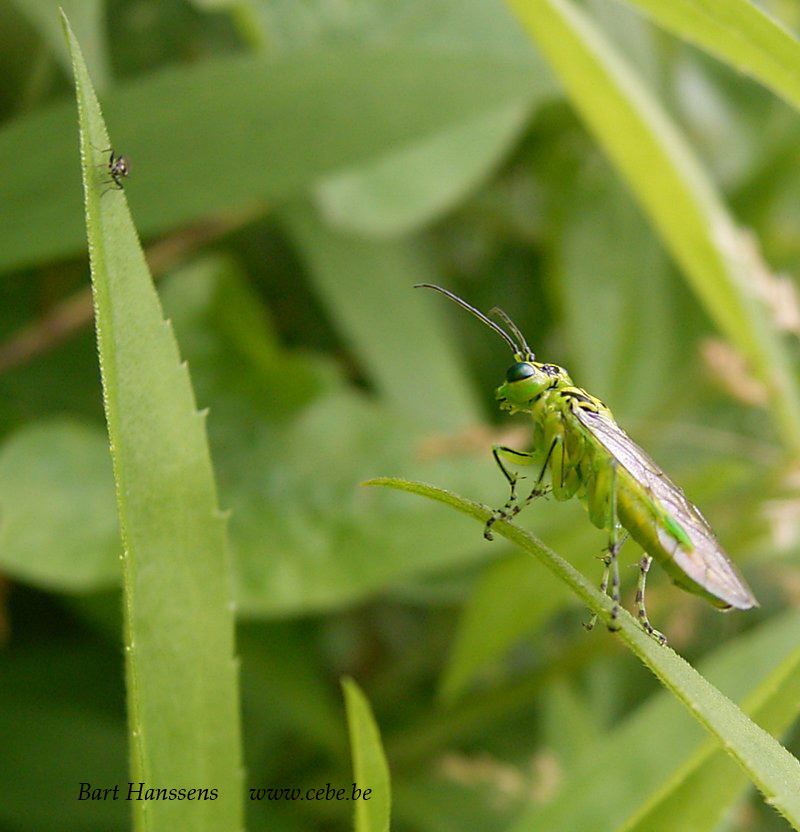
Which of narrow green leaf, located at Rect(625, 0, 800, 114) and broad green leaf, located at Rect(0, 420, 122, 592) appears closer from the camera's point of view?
narrow green leaf, located at Rect(625, 0, 800, 114)

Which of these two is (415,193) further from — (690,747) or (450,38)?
(690,747)

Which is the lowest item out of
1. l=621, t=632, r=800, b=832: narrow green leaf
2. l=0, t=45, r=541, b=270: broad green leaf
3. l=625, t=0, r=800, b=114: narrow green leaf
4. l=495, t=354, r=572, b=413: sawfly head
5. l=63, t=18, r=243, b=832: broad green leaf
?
l=621, t=632, r=800, b=832: narrow green leaf

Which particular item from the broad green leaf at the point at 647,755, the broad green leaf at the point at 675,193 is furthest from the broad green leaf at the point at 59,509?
the broad green leaf at the point at 675,193

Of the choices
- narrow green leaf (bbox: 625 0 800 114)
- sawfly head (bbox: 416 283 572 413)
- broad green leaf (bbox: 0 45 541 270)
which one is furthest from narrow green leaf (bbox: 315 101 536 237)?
narrow green leaf (bbox: 625 0 800 114)

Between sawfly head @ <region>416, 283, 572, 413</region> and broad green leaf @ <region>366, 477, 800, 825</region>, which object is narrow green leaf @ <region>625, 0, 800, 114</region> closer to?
sawfly head @ <region>416, 283, 572, 413</region>

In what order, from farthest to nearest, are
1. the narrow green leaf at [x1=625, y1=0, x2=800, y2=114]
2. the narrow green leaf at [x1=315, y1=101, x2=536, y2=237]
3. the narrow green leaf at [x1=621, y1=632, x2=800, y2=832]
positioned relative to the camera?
1. the narrow green leaf at [x1=315, y1=101, x2=536, y2=237]
2. the narrow green leaf at [x1=625, y1=0, x2=800, y2=114]
3. the narrow green leaf at [x1=621, y1=632, x2=800, y2=832]

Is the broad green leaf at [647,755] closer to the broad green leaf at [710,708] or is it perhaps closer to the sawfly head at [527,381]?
the broad green leaf at [710,708]

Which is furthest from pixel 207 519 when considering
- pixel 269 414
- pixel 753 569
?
pixel 753 569

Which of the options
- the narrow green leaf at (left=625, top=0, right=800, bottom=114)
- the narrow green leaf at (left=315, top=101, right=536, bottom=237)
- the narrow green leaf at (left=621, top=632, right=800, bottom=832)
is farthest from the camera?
the narrow green leaf at (left=315, top=101, right=536, bottom=237)
